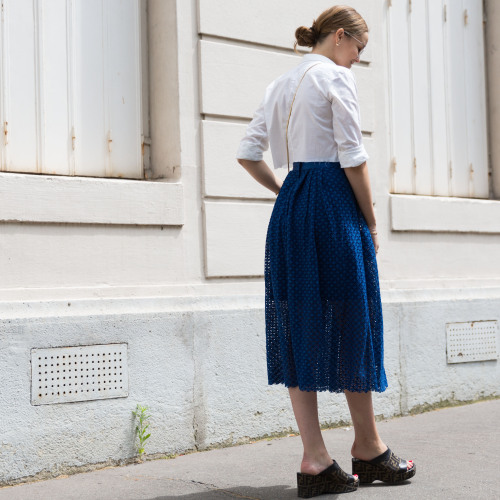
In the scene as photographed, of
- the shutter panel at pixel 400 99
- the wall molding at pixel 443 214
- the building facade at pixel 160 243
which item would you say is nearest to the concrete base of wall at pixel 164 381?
the building facade at pixel 160 243

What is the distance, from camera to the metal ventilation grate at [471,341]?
602 centimetres

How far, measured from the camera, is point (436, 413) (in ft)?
18.8

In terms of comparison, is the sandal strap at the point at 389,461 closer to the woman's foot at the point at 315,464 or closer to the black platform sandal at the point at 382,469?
the black platform sandal at the point at 382,469

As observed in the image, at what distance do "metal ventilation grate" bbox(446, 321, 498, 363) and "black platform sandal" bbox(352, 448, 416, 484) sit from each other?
7.86 feet

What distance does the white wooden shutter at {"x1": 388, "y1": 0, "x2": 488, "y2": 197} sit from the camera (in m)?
6.39

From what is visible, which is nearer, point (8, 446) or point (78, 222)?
point (8, 446)

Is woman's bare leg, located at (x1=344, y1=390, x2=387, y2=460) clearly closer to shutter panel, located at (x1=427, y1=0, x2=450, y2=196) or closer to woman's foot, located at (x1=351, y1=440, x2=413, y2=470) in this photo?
woman's foot, located at (x1=351, y1=440, x2=413, y2=470)

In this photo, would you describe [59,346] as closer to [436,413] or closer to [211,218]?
[211,218]

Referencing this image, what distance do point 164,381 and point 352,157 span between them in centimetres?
181

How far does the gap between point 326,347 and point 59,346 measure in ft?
4.74

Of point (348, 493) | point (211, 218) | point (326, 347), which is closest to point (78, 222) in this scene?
point (211, 218)

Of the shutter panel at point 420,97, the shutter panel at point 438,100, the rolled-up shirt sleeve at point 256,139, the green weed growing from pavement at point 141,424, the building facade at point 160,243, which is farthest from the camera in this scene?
the shutter panel at point 438,100

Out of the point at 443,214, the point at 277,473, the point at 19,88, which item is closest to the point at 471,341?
the point at 443,214

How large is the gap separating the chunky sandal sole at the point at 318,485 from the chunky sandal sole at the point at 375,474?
0.15 meters
